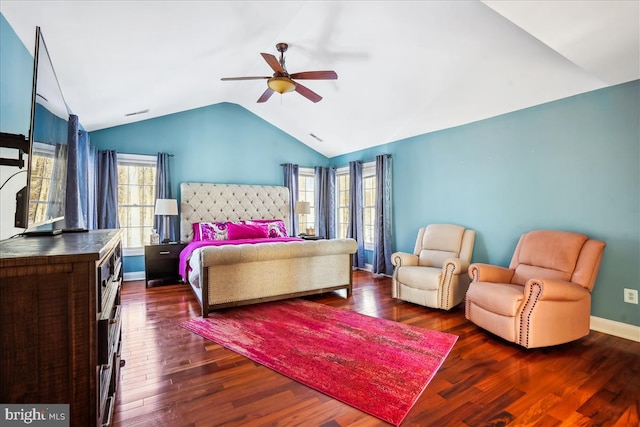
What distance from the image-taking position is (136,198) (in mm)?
5441

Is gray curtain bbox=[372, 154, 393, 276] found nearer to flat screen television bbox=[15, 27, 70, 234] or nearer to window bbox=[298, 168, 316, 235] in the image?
window bbox=[298, 168, 316, 235]

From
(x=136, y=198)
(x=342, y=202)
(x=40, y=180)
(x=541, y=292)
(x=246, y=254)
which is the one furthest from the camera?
(x=342, y=202)

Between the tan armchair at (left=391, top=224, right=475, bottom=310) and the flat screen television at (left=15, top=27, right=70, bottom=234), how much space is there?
3619 mm

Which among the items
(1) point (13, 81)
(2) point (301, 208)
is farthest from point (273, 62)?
(2) point (301, 208)

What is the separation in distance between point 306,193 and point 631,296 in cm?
546

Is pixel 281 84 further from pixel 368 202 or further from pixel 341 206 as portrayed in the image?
pixel 341 206

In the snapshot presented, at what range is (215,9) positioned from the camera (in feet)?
8.62

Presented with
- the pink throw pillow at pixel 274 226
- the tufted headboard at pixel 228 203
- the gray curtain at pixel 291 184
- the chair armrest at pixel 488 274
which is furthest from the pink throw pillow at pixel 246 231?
the chair armrest at pixel 488 274

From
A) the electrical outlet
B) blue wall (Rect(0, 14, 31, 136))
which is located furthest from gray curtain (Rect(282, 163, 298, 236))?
the electrical outlet

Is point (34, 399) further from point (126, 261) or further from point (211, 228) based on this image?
point (126, 261)

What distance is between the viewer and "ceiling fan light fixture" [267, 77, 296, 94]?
132 inches

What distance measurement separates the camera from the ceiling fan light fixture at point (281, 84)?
334 cm

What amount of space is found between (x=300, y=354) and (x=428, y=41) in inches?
133

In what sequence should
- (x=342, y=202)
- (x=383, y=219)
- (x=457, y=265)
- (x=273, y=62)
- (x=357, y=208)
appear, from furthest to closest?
(x=342, y=202)
(x=357, y=208)
(x=383, y=219)
(x=457, y=265)
(x=273, y=62)
